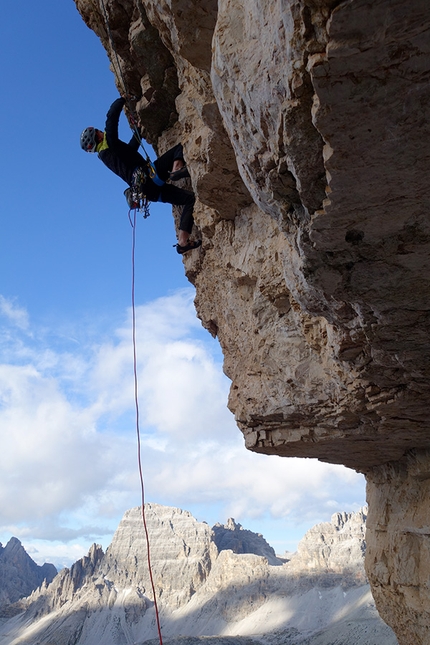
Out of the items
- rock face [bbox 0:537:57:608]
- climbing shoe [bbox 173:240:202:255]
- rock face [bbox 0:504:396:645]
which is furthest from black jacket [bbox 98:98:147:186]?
rock face [bbox 0:537:57:608]

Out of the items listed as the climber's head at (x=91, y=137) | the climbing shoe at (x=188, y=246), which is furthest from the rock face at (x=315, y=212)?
the climber's head at (x=91, y=137)

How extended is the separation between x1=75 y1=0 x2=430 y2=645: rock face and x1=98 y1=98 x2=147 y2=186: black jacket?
50 centimetres

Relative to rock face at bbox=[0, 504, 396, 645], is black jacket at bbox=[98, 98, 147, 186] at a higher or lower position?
higher

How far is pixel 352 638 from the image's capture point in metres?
37.7

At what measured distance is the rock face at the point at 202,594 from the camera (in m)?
55.1

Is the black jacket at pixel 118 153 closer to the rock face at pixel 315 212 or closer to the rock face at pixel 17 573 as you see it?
the rock face at pixel 315 212

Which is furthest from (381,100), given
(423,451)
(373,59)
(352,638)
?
(352,638)

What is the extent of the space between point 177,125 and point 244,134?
4.90m

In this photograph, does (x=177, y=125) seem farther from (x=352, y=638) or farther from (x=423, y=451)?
(x=352, y=638)

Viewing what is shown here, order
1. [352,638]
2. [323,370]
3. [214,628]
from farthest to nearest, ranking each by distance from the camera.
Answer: [214,628] → [352,638] → [323,370]

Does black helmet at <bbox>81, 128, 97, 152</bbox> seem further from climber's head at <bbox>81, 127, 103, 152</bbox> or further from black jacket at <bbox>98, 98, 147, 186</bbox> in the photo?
black jacket at <bbox>98, 98, 147, 186</bbox>

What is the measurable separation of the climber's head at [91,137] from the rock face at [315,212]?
2.35 feet

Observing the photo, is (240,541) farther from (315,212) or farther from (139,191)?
(315,212)

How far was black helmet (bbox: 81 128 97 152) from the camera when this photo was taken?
7.34 metres
